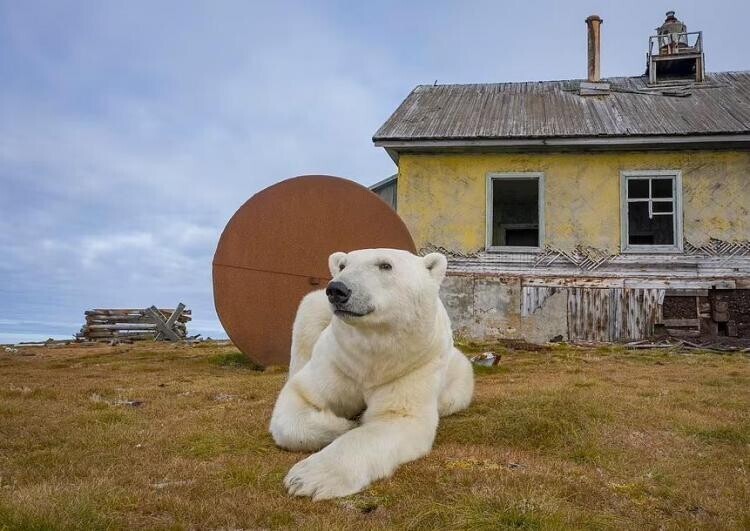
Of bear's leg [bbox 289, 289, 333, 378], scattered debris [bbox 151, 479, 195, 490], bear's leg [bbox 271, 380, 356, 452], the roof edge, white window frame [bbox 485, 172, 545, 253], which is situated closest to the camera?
scattered debris [bbox 151, 479, 195, 490]

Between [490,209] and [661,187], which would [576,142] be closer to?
[490,209]

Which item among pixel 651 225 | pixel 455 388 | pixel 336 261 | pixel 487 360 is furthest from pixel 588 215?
pixel 336 261

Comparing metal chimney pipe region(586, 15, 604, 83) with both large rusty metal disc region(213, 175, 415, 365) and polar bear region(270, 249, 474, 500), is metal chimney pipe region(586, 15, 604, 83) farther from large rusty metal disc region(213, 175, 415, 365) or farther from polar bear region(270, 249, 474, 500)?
polar bear region(270, 249, 474, 500)

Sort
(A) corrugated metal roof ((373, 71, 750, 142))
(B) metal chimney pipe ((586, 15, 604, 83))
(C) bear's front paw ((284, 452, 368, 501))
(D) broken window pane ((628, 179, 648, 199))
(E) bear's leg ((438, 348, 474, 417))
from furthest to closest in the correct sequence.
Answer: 1. (B) metal chimney pipe ((586, 15, 604, 83))
2. (D) broken window pane ((628, 179, 648, 199))
3. (A) corrugated metal roof ((373, 71, 750, 142))
4. (E) bear's leg ((438, 348, 474, 417))
5. (C) bear's front paw ((284, 452, 368, 501))

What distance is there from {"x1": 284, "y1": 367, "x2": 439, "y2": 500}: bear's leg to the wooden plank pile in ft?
47.2

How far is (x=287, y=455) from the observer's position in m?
3.41

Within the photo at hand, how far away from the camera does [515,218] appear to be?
67.3 feet

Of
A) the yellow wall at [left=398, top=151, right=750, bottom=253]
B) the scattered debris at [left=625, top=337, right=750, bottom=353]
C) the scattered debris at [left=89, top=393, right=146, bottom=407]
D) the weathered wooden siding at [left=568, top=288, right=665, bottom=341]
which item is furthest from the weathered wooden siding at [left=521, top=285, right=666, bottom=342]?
the scattered debris at [left=89, top=393, right=146, bottom=407]

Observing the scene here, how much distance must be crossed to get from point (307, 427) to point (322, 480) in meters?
0.81

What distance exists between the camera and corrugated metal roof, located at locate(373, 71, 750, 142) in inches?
515

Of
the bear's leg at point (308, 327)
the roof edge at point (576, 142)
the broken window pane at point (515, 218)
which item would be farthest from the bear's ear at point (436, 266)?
the broken window pane at point (515, 218)

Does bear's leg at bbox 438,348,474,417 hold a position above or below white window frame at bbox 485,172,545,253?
below

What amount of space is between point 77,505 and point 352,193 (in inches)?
241

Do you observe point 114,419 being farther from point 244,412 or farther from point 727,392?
point 727,392
